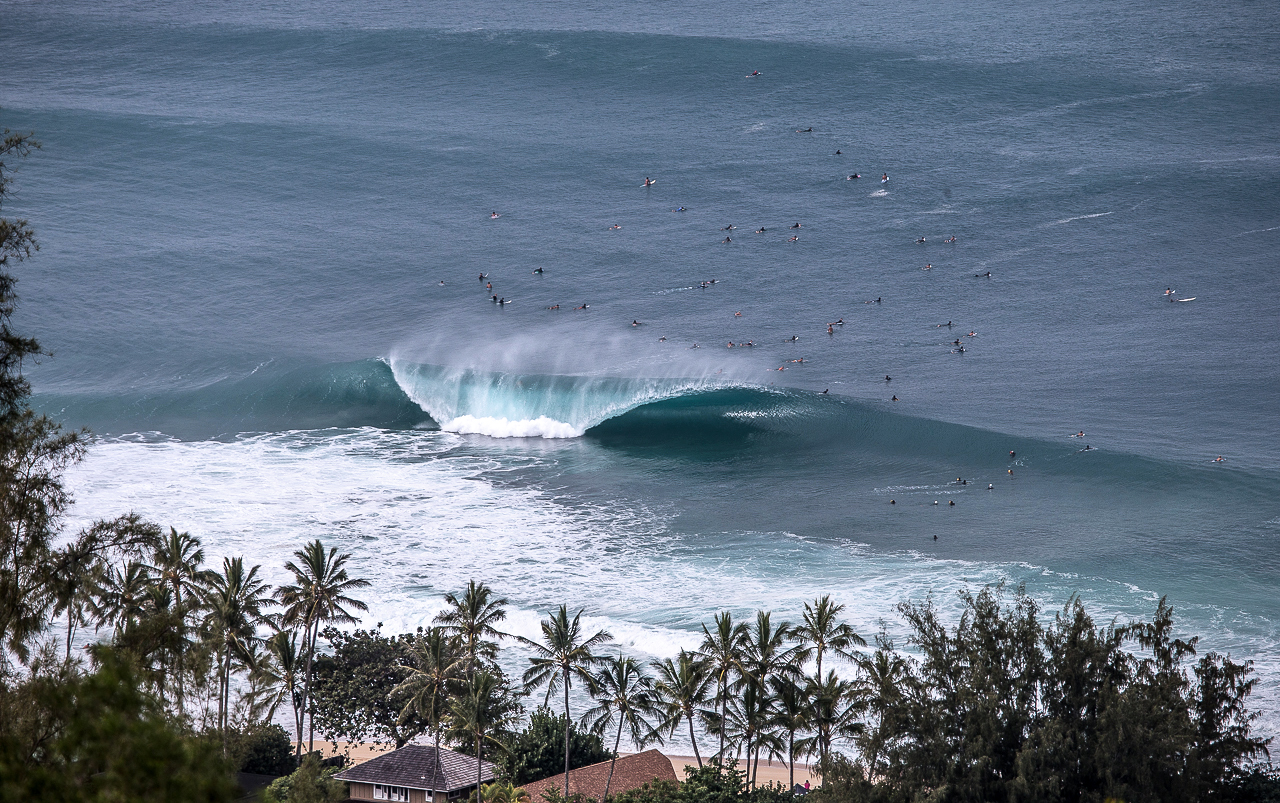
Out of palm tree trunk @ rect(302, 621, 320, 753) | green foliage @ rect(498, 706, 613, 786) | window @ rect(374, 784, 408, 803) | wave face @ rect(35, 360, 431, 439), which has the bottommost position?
window @ rect(374, 784, 408, 803)

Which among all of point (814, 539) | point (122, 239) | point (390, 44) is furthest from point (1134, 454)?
point (390, 44)

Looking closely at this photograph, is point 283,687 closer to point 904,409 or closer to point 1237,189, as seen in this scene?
point 904,409

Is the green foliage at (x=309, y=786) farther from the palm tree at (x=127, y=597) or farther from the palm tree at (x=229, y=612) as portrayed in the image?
the palm tree at (x=127, y=597)

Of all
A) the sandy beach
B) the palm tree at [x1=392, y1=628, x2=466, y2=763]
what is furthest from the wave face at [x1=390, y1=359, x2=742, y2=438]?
the palm tree at [x1=392, y1=628, x2=466, y2=763]

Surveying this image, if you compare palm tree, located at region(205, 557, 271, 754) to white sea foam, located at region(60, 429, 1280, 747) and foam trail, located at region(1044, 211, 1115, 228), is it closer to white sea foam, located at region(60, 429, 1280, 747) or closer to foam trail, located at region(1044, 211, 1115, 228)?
white sea foam, located at region(60, 429, 1280, 747)

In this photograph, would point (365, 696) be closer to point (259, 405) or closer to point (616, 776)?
point (616, 776)

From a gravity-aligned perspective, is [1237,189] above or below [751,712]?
above
